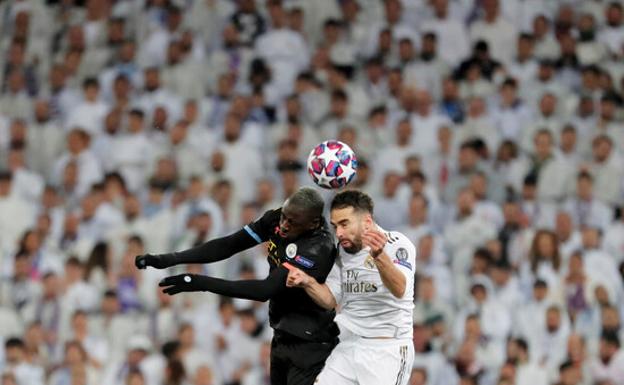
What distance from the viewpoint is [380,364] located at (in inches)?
325

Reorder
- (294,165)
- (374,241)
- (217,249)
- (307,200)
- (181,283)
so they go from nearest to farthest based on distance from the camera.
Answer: (374,241), (181,283), (307,200), (217,249), (294,165)

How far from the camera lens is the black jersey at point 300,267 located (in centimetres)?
813

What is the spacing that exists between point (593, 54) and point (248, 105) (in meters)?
3.85

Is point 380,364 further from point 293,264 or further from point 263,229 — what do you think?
point 263,229

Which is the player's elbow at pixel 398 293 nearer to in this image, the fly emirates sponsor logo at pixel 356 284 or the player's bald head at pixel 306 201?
the fly emirates sponsor logo at pixel 356 284

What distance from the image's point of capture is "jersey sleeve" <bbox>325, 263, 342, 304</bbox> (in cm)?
826

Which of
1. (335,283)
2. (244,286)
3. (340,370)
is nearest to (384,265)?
(335,283)

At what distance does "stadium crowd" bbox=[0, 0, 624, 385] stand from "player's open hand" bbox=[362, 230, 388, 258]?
5.07 meters

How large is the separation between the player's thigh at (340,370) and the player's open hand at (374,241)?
1014 millimetres

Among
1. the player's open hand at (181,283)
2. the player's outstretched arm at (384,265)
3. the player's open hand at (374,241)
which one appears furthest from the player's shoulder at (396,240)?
the player's open hand at (181,283)

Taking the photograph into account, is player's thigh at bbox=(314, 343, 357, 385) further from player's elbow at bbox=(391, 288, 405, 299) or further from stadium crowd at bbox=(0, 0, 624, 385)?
stadium crowd at bbox=(0, 0, 624, 385)

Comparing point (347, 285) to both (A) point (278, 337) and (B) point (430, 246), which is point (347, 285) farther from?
(B) point (430, 246)

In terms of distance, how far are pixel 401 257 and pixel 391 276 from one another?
1.00ft

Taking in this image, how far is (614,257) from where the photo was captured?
1360cm
